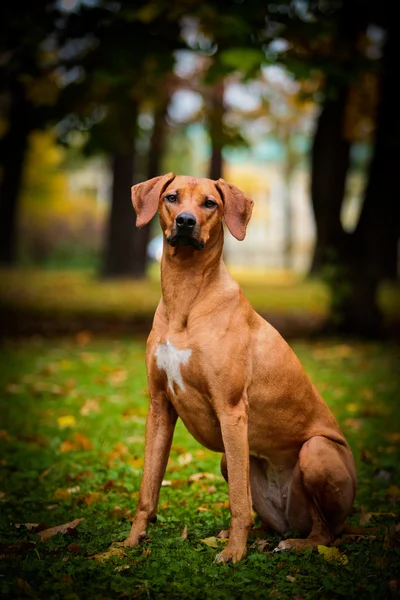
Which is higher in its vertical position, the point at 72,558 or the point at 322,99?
the point at 322,99

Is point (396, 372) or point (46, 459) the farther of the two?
point (396, 372)

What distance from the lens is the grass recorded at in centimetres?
1450

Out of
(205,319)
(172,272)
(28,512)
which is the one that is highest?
(172,272)

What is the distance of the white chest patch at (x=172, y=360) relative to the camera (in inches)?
136

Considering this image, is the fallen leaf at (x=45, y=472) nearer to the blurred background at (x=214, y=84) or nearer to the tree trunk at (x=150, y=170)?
the blurred background at (x=214, y=84)

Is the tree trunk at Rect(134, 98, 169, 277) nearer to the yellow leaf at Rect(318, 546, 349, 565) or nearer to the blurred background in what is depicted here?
the blurred background

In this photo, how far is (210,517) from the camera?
13.6 ft

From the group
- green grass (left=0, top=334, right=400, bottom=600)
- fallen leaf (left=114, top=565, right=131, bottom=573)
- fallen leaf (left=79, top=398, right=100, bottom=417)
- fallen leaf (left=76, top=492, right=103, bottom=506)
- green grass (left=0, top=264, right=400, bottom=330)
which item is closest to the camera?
green grass (left=0, top=334, right=400, bottom=600)

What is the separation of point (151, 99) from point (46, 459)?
8.61 meters

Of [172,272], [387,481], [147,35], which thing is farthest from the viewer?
[147,35]

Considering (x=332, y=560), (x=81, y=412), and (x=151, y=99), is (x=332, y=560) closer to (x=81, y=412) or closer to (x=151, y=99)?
(x=81, y=412)

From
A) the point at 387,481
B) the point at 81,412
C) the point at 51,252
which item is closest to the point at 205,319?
the point at 387,481

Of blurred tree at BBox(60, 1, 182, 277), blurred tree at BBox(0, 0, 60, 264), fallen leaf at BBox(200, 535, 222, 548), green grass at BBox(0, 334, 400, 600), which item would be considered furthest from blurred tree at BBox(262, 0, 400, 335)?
fallen leaf at BBox(200, 535, 222, 548)

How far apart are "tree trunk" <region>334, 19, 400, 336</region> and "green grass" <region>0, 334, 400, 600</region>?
3.02 meters
